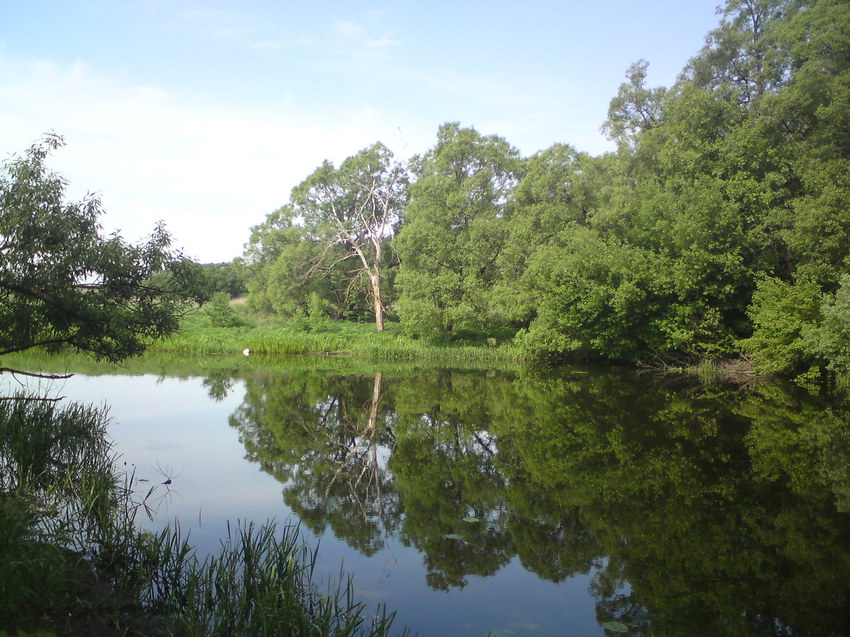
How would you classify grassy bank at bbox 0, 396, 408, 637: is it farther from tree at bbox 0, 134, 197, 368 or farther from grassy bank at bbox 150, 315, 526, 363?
grassy bank at bbox 150, 315, 526, 363

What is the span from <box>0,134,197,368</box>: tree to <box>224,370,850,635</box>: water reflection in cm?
341

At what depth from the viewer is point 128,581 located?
5.54 meters

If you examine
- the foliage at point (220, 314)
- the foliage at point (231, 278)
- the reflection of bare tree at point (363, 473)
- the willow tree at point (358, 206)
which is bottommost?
the reflection of bare tree at point (363, 473)

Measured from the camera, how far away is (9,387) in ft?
55.4

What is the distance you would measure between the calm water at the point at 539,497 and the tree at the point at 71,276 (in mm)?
2454

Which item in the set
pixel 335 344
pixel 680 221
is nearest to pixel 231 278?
pixel 335 344

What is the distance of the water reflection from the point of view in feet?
20.5

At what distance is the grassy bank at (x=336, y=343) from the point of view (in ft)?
107

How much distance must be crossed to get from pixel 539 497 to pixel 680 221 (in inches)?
758

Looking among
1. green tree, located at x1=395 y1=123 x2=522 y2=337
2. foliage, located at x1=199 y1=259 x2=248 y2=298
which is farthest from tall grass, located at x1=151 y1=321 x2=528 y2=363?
foliage, located at x1=199 y1=259 x2=248 y2=298

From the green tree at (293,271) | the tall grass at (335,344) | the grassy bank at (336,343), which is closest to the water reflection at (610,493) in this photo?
the tall grass at (335,344)

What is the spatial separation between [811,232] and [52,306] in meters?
22.7

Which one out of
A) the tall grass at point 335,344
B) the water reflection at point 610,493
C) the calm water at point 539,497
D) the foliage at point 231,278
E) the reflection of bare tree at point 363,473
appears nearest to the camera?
the calm water at point 539,497

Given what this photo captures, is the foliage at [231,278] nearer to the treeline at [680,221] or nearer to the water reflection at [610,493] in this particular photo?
the treeline at [680,221]
